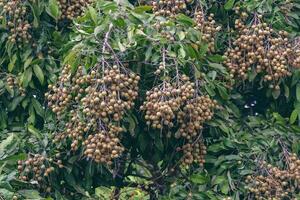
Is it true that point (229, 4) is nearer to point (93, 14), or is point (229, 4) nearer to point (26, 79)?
point (93, 14)

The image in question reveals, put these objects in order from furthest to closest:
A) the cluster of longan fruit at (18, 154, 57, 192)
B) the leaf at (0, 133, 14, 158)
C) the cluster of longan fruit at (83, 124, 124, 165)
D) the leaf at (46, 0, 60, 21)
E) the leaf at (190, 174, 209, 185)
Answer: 1. the leaf at (46, 0, 60, 21)
2. the leaf at (190, 174, 209, 185)
3. the cluster of longan fruit at (18, 154, 57, 192)
4. the leaf at (0, 133, 14, 158)
5. the cluster of longan fruit at (83, 124, 124, 165)

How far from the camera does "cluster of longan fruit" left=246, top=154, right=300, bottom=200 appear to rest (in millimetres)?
3568

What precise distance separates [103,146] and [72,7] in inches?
38.2

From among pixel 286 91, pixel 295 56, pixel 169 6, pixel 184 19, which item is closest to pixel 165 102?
pixel 184 19

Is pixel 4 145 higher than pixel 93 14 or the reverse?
the reverse

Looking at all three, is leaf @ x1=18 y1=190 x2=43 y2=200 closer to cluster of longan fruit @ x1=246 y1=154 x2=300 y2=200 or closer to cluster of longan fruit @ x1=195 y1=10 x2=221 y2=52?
cluster of longan fruit @ x1=246 y1=154 x2=300 y2=200

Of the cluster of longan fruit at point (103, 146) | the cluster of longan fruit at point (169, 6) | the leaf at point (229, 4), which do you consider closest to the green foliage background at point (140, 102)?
the leaf at point (229, 4)

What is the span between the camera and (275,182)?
358cm

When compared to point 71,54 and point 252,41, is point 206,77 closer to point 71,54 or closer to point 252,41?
point 252,41

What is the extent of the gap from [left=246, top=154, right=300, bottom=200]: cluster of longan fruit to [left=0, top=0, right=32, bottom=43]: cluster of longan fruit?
1.25 m

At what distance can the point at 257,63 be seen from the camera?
12.6ft

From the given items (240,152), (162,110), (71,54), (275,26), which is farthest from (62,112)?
(275,26)

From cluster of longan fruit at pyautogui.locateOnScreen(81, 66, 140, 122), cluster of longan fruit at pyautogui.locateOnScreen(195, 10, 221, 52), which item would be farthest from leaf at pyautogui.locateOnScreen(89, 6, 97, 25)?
cluster of longan fruit at pyautogui.locateOnScreen(195, 10, 221, 52)

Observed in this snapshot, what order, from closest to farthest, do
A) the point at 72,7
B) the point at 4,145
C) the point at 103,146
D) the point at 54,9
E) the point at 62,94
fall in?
1. the point at 103,146
2. the point at 4,145
3. the point at 62,94
4. the point at 54,9
5. the point at 72,7
